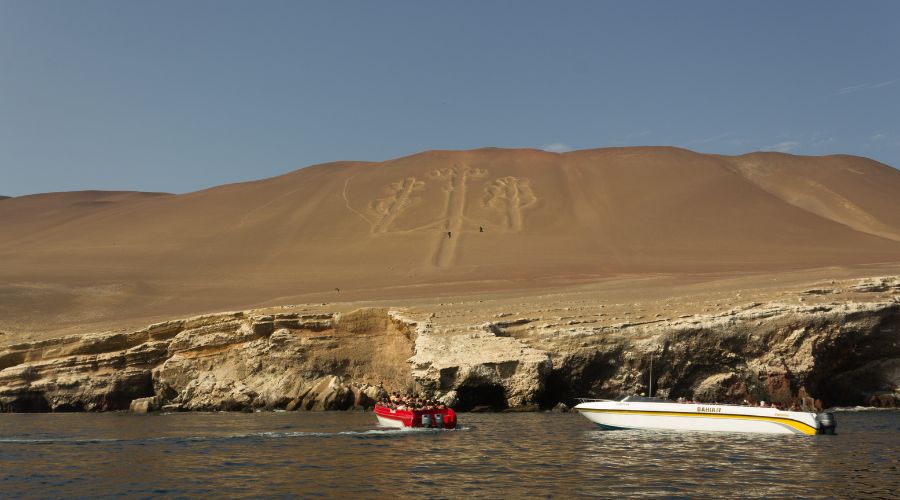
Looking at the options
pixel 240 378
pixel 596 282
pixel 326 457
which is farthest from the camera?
pixel 596 282

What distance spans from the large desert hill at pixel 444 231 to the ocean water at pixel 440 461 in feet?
85.0

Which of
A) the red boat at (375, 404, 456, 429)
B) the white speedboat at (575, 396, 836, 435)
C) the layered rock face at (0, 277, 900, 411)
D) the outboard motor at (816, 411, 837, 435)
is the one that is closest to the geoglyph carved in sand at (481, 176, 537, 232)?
the layered rock face at (0, 277, 900, 411)

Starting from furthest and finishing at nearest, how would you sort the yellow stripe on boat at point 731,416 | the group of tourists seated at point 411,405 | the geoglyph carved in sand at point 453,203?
the geoglyph carved in sand at point 453,203 < the group of tourists seated at point 411,405 < the yellow stripe on boat at point 731,416

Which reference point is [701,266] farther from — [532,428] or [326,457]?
[326,457]

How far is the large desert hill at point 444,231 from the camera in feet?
210

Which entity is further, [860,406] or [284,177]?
[284,177]

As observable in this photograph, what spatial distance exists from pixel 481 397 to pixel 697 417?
1082cm

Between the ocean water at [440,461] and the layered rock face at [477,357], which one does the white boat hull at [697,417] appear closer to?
the ocean water at [440,461]

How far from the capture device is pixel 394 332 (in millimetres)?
42625

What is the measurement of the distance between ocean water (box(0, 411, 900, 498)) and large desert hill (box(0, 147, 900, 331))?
25.9m

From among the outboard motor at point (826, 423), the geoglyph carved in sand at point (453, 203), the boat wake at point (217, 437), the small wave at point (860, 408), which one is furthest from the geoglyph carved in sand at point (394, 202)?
the outboard motor at point (826, 423)

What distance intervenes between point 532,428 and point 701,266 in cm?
3888

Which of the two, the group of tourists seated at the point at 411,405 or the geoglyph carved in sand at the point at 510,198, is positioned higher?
the geoglyph carved in sand at the point at 510,198

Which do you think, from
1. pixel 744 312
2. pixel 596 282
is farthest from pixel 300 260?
pixel 744 312
